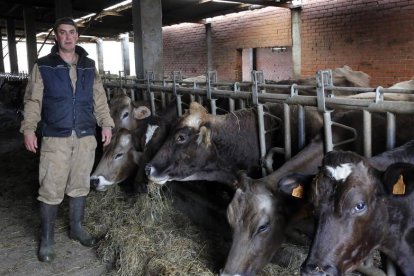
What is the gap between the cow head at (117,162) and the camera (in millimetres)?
5375

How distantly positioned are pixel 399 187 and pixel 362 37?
10301mm

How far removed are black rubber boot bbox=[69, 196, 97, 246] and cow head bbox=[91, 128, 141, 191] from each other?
55 cm

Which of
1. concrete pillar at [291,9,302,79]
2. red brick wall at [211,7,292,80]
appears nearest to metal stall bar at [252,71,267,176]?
concrete pillar at [291,9,302,79]

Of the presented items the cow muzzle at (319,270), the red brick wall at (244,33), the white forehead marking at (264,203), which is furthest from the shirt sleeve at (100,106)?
the red brick wall at (244,33)

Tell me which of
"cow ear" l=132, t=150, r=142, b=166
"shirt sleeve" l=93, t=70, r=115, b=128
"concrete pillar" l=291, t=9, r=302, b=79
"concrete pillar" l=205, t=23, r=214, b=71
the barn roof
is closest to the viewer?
"shirt sleeve" l=93, t=70, r=115, b=128

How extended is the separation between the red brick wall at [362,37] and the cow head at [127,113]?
776cm

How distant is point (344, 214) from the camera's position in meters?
2.41

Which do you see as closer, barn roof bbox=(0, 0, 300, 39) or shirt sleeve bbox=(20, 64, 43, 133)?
shirt sleeve bbox=(20, 64, 43, 133)

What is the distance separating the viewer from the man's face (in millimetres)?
4329

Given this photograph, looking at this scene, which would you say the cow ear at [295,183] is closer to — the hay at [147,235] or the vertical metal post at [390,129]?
the vertical metal post at [390,129]

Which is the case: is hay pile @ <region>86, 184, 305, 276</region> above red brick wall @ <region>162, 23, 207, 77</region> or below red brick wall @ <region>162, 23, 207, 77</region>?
below

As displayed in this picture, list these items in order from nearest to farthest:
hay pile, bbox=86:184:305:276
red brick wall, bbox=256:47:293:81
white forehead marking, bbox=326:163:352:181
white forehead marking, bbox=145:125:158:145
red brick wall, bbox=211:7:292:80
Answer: white forehead marking, bbox=326:163:352:181, hay pile, bbox=86:184:305:276, white forehead marking, bbox=145:125:158:145, red brick wall, bbox=211:7:292:80, red brick wall, bbox=256:47:293:81

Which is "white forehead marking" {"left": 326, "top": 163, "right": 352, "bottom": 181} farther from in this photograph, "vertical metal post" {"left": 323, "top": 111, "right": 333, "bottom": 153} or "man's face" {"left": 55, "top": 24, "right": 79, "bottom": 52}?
"man's face" {"left": 55, "top": 24, "right": 79, "bottom": 52}

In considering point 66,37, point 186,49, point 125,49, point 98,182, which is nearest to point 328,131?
point 66,37
